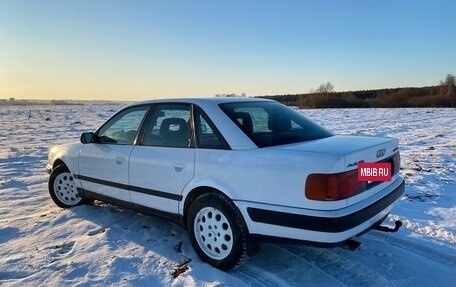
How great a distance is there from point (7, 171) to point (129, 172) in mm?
5290

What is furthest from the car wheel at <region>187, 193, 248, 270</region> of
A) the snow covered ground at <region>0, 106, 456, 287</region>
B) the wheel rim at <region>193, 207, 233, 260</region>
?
the snow covered ground at <region>0, 106, 456, 287</region>

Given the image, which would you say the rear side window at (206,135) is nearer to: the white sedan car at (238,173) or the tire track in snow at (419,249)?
the white sedan car at (238,173)

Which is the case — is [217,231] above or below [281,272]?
above

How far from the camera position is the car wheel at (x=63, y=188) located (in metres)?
5.57

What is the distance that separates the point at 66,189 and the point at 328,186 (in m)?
4.12

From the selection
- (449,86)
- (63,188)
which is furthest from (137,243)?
(449,86)

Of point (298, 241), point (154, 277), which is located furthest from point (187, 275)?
point (298, 241)

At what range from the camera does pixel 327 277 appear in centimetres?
342

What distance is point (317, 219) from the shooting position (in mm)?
2961

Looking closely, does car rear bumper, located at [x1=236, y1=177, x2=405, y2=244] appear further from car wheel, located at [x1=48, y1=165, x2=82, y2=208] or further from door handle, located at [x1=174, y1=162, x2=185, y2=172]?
car wheel, located at [x1=48, y1=165, x2=82, y2=208]

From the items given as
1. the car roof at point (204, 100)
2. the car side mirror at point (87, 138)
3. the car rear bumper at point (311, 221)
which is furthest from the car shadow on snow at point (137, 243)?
the car roof at point (204, 100)

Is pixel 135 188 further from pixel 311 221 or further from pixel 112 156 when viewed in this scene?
pixel 311 221

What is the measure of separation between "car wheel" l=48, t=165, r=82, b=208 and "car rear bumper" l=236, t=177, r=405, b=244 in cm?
321

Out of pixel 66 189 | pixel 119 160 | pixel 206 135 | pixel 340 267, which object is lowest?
pixel 340 267
